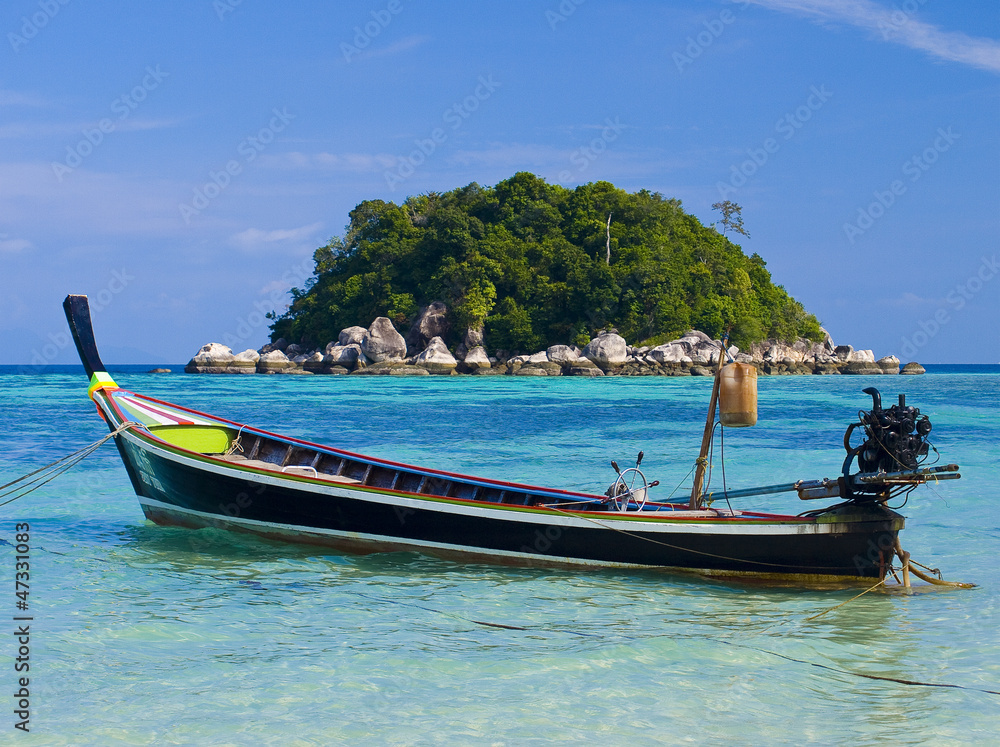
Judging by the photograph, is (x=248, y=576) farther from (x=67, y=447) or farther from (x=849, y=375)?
(x=849, y=375)

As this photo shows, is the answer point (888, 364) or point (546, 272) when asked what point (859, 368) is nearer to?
point (888, 364)

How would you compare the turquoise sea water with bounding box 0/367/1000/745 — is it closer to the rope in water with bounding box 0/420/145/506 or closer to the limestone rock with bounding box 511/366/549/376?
the rope in water with bounding box 0/420/145/506

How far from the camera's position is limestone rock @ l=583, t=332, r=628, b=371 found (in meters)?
69.5

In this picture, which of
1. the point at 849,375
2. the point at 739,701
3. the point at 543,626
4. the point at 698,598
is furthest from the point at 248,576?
the point at 849,375

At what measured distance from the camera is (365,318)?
3157 inches

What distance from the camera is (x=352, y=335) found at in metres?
75.9

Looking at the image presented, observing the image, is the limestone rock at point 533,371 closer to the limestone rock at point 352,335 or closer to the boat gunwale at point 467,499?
the limestone rock at point 352,335

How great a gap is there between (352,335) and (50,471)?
58615 millimetres

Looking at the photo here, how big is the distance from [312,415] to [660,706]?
94.9 ft

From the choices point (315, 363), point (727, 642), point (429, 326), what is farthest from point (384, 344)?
point (727, 642)

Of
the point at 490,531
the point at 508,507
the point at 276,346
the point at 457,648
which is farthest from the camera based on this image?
the point at 276,346

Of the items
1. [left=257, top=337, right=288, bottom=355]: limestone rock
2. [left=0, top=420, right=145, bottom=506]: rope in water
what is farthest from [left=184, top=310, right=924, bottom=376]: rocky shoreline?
[left=0, top=420, right=145, bottom=506]: rope in water

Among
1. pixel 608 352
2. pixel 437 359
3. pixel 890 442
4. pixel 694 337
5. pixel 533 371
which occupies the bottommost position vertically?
pixel 890 442

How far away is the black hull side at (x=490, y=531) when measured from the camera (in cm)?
878
